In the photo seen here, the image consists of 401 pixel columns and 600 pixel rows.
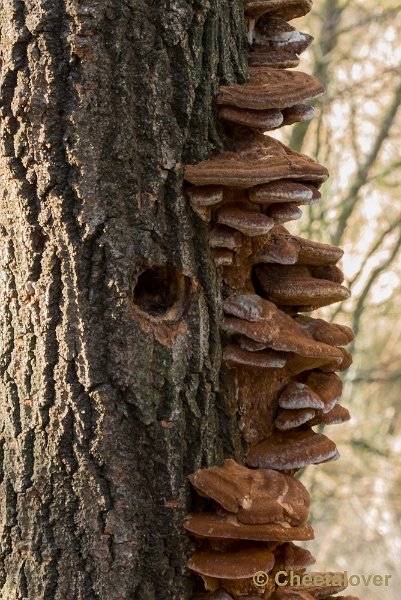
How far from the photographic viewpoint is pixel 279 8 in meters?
2.74

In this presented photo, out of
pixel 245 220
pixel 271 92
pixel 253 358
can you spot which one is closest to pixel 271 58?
pixel 271 92

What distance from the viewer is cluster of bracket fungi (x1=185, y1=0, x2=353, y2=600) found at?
89.4 inches

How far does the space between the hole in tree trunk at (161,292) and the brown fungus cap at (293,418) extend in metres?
0.54

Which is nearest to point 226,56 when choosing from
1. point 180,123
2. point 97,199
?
point 180,123

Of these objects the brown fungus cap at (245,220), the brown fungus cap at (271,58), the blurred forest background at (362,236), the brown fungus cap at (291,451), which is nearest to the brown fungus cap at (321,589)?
the brown fungus cap at (291,451)

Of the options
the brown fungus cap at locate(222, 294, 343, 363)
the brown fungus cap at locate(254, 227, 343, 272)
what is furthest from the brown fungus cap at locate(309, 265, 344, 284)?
the brown fungus cap at locate(222, 294, 343, 363)

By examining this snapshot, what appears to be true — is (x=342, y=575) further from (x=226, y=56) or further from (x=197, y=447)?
(x=226, y=56)

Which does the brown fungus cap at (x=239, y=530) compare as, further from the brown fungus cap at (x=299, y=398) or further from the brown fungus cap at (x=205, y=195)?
the brown fungus cap at (x=205, y=195)

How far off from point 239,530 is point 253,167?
3.66 ft

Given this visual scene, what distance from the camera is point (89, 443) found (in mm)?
2273

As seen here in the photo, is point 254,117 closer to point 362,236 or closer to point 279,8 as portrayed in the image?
point 279,8

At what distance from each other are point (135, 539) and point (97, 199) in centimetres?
107

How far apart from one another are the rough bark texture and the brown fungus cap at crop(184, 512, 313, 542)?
0.37 ft

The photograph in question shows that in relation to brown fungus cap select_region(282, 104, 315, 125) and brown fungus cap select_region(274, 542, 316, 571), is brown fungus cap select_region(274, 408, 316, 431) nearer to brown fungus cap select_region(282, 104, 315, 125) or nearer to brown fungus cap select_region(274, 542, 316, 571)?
brown fungus cap select_region(274, 542, 316, 571)
